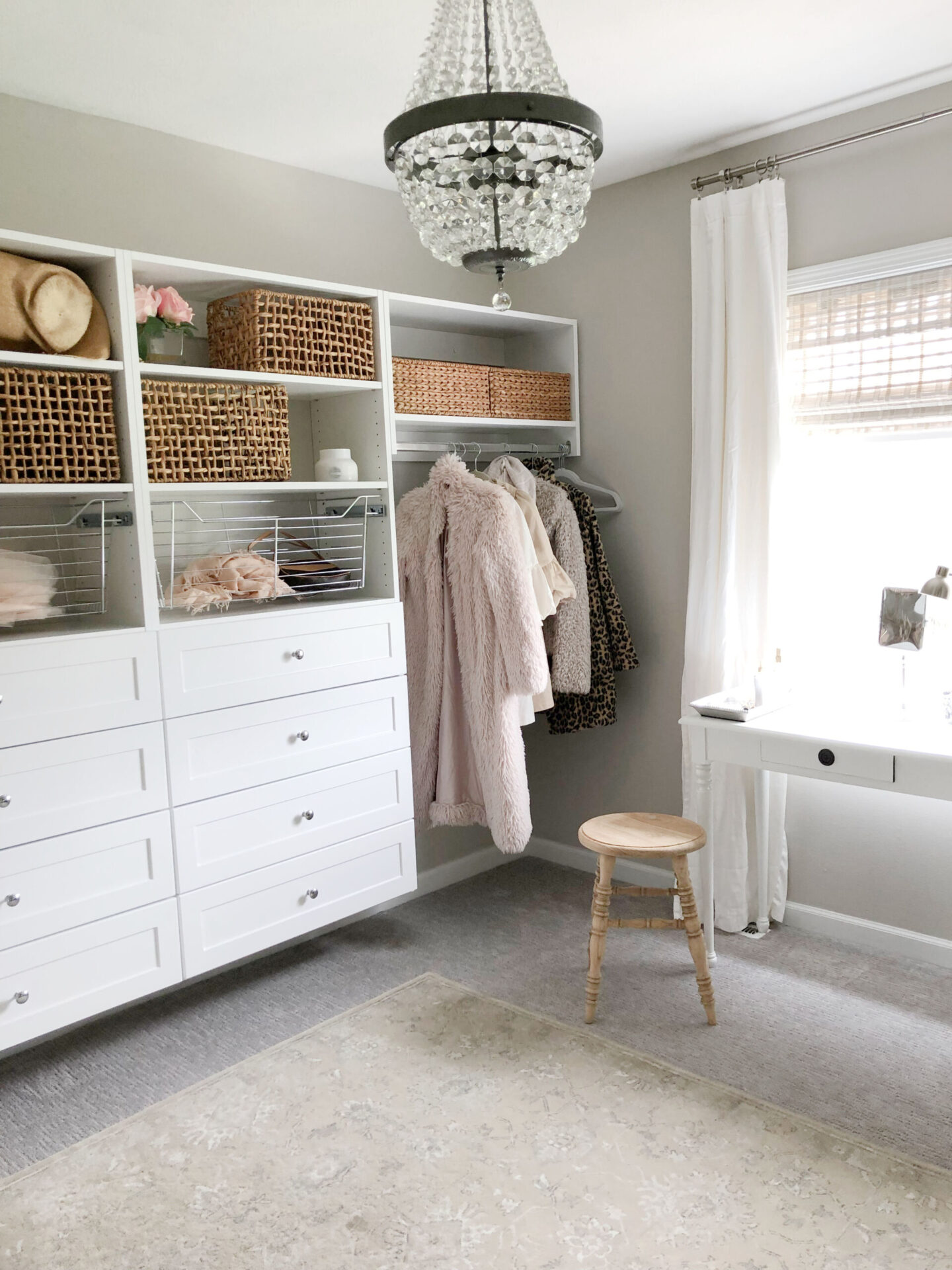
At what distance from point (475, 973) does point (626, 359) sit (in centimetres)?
213

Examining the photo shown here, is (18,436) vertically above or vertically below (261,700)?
above

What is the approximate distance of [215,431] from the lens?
271 cm

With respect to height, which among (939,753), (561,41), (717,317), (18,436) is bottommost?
(939,753)

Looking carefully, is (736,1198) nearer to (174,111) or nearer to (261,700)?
(261,700)

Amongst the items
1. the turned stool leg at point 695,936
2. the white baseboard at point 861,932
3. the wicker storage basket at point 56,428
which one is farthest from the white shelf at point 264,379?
the white baseboard at point 861,932

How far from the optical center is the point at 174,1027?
112 inches

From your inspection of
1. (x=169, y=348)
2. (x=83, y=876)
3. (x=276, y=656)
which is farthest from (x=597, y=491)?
(x=83, y=876)

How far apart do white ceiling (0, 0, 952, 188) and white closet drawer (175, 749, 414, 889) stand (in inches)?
71.7

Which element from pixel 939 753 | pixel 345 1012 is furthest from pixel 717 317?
pixel 345 1012

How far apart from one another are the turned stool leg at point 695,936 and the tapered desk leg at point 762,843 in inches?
23.9

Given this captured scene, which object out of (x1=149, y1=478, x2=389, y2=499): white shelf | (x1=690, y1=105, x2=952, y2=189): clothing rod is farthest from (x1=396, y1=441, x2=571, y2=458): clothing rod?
(x1=690, y1=105, x2=952, y2=189): clothing rod

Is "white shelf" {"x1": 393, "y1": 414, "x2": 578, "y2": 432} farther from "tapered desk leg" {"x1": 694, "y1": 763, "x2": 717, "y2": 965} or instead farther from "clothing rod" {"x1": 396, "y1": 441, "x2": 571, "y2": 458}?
"tapered desk leg" {"x1": 694, "y1": 763, "x2": 717, "y2": 965}

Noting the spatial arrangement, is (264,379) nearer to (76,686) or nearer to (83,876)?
(76,686)

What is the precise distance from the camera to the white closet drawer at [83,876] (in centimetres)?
236
